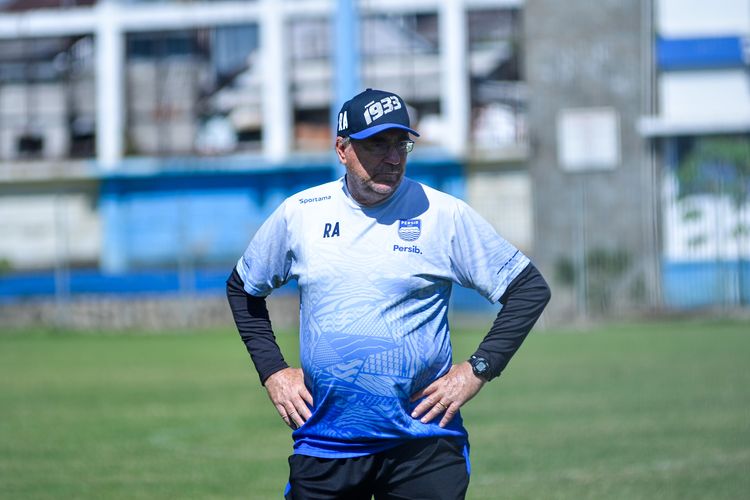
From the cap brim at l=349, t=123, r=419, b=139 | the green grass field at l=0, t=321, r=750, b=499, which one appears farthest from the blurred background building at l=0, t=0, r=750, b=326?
the cap brim at l=349, t=123, r=419, b=139

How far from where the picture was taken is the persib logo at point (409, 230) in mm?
4812

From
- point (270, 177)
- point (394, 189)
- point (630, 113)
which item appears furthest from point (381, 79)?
point (394, 189)

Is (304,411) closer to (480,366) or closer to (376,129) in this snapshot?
(480,366)

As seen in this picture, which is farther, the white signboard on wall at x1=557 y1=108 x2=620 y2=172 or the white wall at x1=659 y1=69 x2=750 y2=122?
the white wall at x1=659 y1=69 x2=750 y2=122

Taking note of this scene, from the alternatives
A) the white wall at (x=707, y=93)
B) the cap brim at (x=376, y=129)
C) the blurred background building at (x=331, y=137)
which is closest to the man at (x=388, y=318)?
the cap brim at (x=376, y=129)

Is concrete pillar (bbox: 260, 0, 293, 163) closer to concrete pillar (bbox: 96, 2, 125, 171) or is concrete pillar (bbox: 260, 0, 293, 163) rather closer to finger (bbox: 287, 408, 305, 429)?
concrete pillar (bbox: 96, 2, 125, 171)

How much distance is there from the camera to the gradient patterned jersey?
477 centimetres

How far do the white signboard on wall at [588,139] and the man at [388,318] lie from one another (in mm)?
27836

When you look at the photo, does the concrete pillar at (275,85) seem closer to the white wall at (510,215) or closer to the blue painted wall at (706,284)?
the white wall at (510,215)

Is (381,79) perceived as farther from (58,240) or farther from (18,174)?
(58,240)

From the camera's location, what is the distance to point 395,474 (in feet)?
15.9

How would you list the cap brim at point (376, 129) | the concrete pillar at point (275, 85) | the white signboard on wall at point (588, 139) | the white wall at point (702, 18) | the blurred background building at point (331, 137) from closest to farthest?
1. the cap brim at point (376, 129)
2. the blurred background building at point (331, 137)
3. the white wall at point (702, 18)
4. the white signboard on wall at point (588, 139)
5. the concrete pillar at point (275, 85)

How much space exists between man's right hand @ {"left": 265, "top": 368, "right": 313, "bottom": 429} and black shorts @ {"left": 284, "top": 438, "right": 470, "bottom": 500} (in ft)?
0.59

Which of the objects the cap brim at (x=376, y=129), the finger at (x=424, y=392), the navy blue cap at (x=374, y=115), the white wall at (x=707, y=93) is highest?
the white wall at (x=707, y=93)
